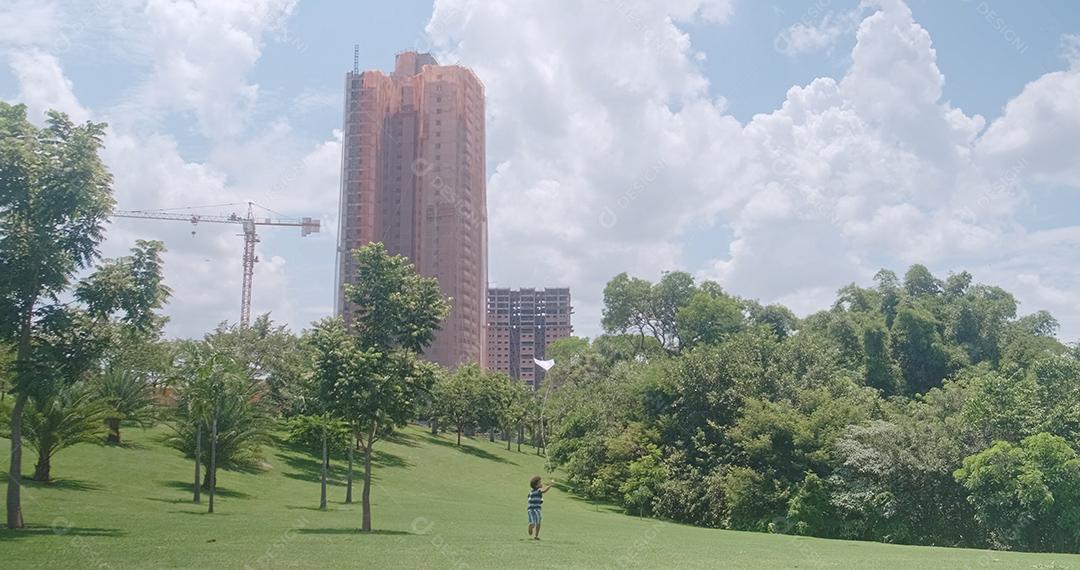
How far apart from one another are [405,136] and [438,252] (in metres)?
17.9

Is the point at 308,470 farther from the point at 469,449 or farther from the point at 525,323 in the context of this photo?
the point at 525,323

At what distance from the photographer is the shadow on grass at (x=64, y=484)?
98.9ft

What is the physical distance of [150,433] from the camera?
49031 millimetres

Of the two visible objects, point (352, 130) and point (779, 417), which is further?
point (352, 130)

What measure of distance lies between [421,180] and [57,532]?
93.4m

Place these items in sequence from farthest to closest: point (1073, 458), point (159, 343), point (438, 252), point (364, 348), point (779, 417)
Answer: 1. point (438, 252)
2. point (159, 343)
3. point (779, 417)
4. point (1073, 458)
5. point (364, 348)

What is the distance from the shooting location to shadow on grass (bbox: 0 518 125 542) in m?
17.9

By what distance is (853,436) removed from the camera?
35.4 meters

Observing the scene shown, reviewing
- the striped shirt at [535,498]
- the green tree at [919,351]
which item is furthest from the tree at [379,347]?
the green tree at [919,351]

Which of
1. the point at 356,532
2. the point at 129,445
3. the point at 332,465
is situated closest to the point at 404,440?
the point at 332,465

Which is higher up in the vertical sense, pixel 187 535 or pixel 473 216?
pixel 473 216

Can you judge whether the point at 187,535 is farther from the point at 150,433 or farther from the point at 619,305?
the point at 619,305

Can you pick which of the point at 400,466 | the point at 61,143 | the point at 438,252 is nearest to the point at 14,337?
the point at 61,143

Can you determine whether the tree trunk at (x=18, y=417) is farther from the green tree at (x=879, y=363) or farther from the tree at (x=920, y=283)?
the tree at (x=920, y=283)
